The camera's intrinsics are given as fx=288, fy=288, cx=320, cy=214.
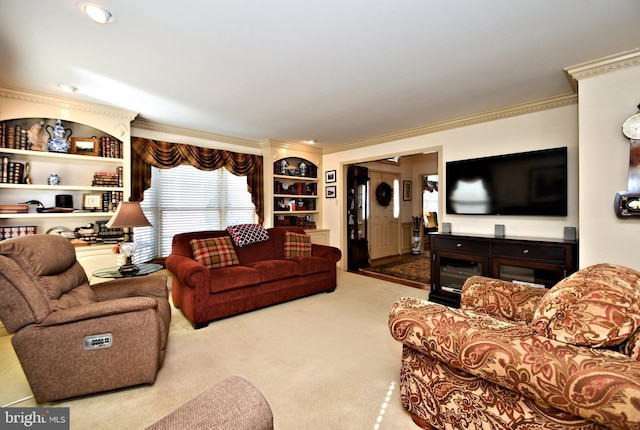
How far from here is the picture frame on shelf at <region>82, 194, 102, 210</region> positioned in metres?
3.48

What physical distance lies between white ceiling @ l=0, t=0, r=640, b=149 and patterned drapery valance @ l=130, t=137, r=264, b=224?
0.70 metres

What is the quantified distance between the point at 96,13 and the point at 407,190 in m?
6.99

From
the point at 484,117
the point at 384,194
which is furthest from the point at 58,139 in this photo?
the point at 384,194

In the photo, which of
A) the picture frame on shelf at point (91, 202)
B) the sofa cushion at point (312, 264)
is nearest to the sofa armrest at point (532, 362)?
the sofa cushion at point (312, 264)

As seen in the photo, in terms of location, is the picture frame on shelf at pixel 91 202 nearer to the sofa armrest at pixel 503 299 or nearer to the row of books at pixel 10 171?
the row of books at pixel 10 171

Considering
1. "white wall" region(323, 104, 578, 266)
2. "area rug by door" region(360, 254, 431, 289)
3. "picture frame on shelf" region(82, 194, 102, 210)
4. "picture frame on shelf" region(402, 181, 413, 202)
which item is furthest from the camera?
"picture frame on shelf" region(402, 181, 413, 202)

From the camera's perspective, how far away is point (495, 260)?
10.8 feet

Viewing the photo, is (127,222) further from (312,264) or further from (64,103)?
(312,264)

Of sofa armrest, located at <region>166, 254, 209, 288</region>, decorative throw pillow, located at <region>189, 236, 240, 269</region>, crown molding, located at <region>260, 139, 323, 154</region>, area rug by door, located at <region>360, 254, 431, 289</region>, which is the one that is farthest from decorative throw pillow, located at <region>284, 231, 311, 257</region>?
crown molding, located at <region>260, 139, 323, 154</region>

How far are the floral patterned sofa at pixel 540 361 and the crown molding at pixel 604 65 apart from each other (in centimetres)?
209

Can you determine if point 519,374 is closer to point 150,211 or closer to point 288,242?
point 288,242

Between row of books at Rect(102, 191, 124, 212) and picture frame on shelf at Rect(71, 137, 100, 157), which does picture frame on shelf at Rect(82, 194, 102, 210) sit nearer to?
row of books at Rect(102, 191, 124, 212)

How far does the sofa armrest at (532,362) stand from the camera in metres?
0.94

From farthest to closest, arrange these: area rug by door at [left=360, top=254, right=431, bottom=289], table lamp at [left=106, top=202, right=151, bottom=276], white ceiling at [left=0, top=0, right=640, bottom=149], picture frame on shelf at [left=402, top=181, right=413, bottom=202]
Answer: picture frame on shelf at [left=402, top=181, right=413, bottom=202]
area rug by door at [left=360, top=254, right=431, bottom=289]
table lamp at [left=106, top=202, right=151, bottom=276]
white ceiling at [left=0, top=0, right=640, bottom=149]
